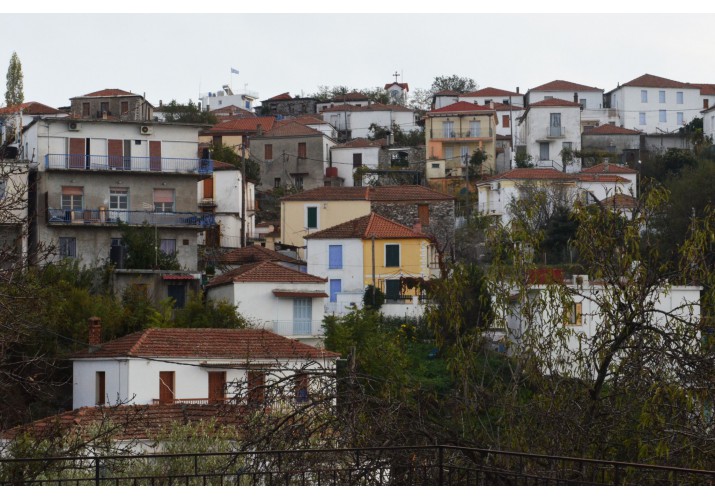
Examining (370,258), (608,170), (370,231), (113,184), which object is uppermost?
(608,170)

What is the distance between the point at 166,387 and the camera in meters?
34.6

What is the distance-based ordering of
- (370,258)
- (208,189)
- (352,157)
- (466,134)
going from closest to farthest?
(370,258), (208,189), (352,157), (466,134)

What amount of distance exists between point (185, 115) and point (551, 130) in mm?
27159

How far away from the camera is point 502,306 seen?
15164 mm

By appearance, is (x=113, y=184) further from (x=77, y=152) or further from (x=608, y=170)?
(x=608, y=170)

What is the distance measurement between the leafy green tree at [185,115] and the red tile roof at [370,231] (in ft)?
124

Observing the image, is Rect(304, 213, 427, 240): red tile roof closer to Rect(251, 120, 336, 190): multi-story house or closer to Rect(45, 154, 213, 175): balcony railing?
Rect(45, 154, 213, 175): balcony railing

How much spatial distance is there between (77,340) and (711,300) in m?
28.4

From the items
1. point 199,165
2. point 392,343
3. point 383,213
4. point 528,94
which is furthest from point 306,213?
point 528,94

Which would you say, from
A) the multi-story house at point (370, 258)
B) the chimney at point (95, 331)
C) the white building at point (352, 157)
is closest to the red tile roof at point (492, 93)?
the white building at point (352, 157)

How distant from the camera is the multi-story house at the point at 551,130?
83.1 metres

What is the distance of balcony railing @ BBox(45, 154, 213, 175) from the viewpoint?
49938 millimetres

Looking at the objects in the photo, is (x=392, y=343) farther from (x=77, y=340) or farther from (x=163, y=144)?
(x=163, y=144)

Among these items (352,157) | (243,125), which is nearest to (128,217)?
(352,157)
